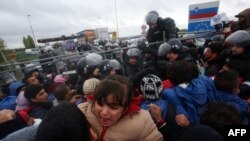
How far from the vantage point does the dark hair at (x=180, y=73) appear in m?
2.53

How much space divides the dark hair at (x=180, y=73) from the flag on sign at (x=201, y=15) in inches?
178

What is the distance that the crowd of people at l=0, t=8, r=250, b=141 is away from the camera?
136 cm

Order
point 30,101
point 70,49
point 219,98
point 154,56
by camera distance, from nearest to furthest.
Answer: point 219,98, point 30,101, point 154,56, point 70,49

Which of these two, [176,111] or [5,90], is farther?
[5,90]

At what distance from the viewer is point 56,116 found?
132 cm

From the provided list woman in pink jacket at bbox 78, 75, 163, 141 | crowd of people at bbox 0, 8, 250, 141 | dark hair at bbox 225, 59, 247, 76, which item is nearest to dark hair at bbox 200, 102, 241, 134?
crowd of people at bbox 0, 8, 250, 141

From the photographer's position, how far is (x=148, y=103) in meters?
2.46

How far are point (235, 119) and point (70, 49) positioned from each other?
1435 cm

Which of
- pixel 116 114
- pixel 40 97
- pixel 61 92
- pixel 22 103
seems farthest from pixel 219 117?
pixel 22 103

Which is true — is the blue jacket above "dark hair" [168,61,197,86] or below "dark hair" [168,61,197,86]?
below

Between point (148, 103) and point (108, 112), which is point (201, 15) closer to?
point (148, 103)

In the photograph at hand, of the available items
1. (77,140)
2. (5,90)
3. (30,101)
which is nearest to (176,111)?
(77,140)

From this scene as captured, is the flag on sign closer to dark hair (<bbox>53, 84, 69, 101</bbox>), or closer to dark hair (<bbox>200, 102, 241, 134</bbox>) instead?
dark hair (<bbox>53, 84, 69, 101</bbox>)

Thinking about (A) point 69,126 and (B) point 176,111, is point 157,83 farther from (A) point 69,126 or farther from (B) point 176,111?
(A) point 69,126
